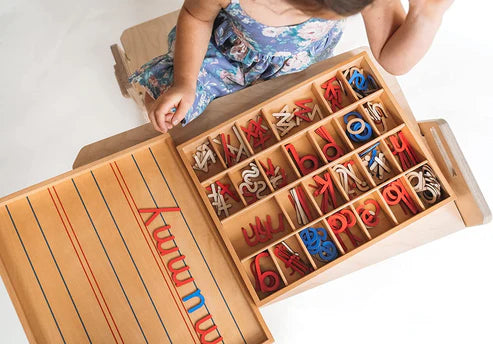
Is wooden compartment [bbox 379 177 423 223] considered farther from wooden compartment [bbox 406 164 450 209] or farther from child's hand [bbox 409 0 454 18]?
child's hand [bbox 409 0 454 18]

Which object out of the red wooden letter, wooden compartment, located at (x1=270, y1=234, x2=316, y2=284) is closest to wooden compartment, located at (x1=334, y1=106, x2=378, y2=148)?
wooden compartment, located at (x1=270, y1=234, x2=316, y2=284)

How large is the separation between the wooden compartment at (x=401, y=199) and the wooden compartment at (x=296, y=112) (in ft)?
0.62

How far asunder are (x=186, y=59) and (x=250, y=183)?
0.92ft

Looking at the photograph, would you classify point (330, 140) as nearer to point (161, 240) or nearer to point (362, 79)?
point (362, 79)

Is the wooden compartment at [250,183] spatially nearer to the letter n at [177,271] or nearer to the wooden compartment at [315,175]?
the wooden compartment at [315,175]

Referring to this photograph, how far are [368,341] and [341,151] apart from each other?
0.82 metres

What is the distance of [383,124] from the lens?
36.5 inches

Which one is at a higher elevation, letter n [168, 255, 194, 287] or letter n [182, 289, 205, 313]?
letter n [168, 255, 194, 287]

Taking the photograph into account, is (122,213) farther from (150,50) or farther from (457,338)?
(457,338)

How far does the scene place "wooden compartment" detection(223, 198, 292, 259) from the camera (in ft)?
2.85

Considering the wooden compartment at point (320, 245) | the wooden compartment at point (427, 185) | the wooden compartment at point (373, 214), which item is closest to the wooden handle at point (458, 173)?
the wooden compartment at point (427, 185)

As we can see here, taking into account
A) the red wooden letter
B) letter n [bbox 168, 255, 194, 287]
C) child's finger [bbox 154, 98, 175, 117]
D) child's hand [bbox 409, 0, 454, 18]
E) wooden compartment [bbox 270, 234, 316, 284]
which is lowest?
wooden compartment [bbox 270, 234, 316, 284]

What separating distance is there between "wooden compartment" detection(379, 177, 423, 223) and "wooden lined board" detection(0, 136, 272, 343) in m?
0.33

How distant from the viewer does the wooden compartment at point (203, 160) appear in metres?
0.90
